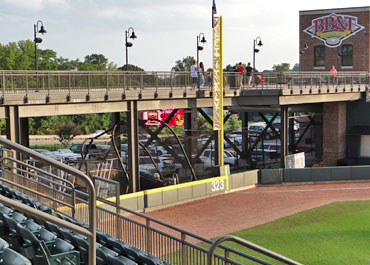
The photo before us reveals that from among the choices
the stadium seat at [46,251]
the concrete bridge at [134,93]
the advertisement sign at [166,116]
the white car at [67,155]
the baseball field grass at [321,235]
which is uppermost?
the concrete bridge at [134,93]

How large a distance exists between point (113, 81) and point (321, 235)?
1159 centimetres

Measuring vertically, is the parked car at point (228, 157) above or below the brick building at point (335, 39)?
below

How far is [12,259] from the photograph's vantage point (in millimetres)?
5902

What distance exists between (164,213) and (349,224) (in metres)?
8.05

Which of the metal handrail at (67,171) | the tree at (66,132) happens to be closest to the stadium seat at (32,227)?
the metal handrail at (67,171)

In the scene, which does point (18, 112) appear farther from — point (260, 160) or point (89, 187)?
point (260, 160)

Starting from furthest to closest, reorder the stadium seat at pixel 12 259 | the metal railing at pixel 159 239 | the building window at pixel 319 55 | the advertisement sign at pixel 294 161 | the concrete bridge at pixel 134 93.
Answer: the building window at pixel 319 55
the advertisement sign at pixel 294 161
the concrete bridge at pixel 134 93
the metal railing at pixel 159 239
the stadium seat at pixel 12 259

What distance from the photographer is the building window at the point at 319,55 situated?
170 ft

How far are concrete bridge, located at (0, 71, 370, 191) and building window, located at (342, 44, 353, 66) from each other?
11.3 meters

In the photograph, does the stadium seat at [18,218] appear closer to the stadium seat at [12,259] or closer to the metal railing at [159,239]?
the metal railing at [159,239]

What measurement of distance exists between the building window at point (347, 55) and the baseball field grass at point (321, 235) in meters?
28.2

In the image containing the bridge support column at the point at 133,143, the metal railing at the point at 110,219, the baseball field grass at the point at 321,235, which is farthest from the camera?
the bridge support column at the point at 133,143

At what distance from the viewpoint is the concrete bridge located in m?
20.8

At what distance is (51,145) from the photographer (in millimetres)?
59656
